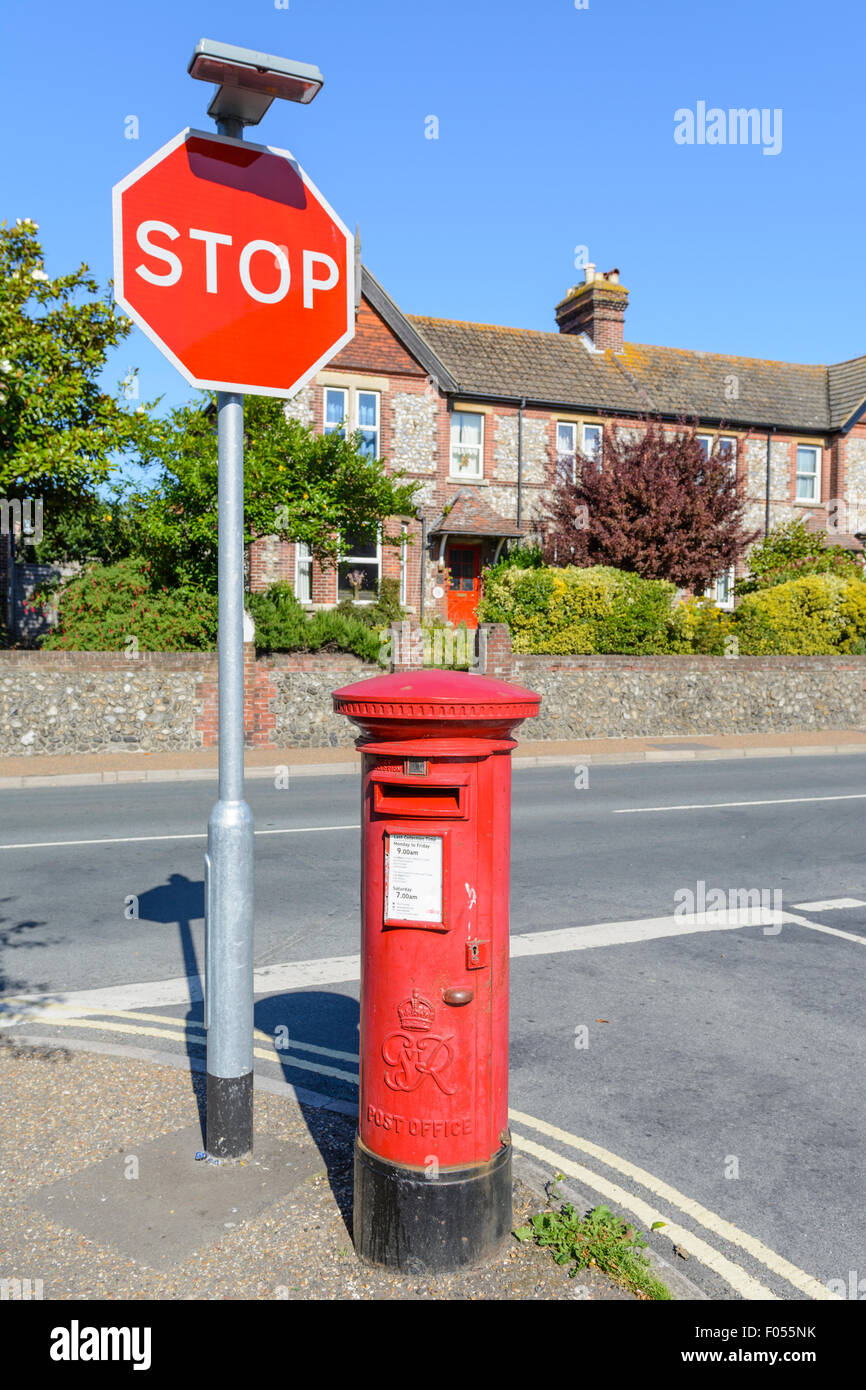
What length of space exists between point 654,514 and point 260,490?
9.80 meters

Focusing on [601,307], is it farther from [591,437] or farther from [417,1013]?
[417,1013]

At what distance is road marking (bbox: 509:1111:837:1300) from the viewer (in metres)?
3.21

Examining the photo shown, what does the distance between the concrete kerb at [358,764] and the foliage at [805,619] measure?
403 cm

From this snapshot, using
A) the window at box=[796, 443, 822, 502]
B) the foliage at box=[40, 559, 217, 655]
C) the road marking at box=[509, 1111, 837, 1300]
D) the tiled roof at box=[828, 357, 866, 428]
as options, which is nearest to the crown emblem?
the road marking at box=[509, 1111, 837, 1300]

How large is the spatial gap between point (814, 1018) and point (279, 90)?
489cm

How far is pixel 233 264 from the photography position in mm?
3750

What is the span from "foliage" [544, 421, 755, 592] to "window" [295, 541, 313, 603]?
5712 mm

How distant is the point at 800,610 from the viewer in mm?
24094

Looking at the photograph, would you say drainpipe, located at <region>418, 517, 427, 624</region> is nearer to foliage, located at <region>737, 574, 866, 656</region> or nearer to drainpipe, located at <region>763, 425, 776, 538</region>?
foliage, located at <region>737, 574, 866, 656</region>

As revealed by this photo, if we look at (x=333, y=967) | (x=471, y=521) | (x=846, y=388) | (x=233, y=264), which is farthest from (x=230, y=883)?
(x=846, y=388)

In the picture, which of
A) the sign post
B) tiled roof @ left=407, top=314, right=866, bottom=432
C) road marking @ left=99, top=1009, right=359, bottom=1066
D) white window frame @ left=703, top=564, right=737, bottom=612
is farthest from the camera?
white window frame @ left=703, top=564, right=737, bottom=612

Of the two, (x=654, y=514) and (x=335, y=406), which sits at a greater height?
(x=335, y=406)

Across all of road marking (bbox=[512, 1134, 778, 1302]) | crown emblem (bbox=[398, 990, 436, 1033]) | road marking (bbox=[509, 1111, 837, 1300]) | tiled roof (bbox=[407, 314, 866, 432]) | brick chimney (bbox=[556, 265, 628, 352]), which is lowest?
road marking (bbox=[509, 1111, 837, 1300])
